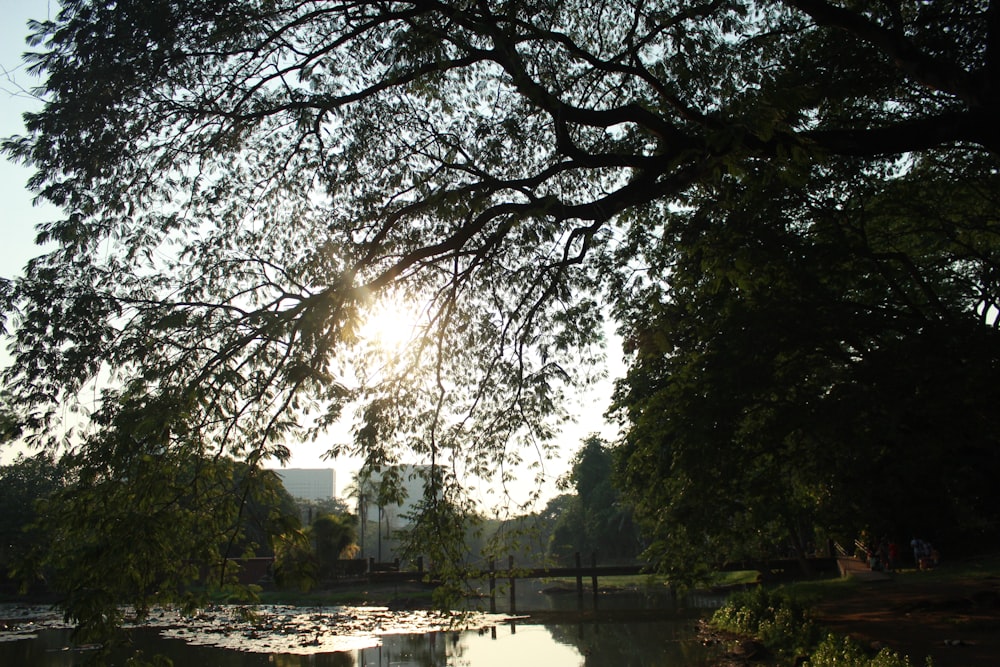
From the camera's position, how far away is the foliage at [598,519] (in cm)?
4950

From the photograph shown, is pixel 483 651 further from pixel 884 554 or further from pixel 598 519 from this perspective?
pixel 598 519

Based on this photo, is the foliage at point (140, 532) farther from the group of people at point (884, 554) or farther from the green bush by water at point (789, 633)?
the group of people at point (884, 554)

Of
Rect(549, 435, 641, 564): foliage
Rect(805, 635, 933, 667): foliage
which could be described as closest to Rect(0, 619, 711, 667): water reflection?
Rect(805, 635, 933, 667): foliage

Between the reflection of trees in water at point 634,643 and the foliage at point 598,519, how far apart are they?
26.9m

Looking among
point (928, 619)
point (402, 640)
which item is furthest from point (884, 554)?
point (402, 640)

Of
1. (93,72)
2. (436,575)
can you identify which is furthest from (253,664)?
(93,72)

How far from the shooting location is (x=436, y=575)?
303 inches

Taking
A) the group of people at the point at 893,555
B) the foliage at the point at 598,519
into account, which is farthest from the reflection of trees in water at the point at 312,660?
the foliage at the point at 598,519

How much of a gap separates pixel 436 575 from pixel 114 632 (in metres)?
3.48

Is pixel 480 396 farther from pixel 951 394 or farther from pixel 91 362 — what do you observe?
pixel 951 394

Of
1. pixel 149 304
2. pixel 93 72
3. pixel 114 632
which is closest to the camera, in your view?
pixel 114 632

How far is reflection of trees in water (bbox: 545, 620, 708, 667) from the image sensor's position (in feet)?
50.4

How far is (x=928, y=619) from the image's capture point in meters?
13.0

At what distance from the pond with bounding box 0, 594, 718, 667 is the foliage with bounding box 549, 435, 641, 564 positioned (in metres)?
21.6
